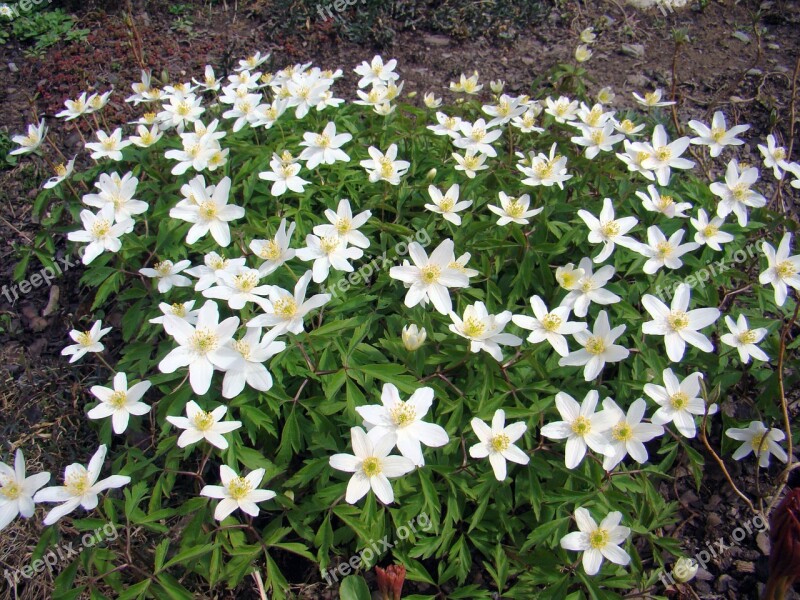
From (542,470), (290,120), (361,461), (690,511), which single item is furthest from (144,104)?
(690,511)

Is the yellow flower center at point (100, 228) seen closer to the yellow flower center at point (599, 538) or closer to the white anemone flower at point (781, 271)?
the yellow flower center at point (599, 538)

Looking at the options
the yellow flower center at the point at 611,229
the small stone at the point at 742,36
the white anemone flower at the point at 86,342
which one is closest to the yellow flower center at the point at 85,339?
the white anemone flower at the point at 86,342

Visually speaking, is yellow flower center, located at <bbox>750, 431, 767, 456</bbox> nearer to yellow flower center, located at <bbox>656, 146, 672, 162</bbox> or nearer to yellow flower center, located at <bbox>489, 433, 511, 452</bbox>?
yellow flower center, located at <bbox>489, 433, 511, 452</bbox>

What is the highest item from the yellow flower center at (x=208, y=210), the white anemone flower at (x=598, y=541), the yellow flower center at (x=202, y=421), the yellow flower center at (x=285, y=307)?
the yellow flower center at (x=208, y=210)

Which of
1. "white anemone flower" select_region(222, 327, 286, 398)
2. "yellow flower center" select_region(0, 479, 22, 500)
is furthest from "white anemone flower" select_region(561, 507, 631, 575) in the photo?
"yellow flower center" select_region(0, 479, 22, 500)

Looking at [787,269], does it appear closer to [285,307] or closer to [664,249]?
[664,249]

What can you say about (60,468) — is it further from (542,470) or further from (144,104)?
(144,104)

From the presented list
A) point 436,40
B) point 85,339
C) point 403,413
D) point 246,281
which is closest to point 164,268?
point 85,339
